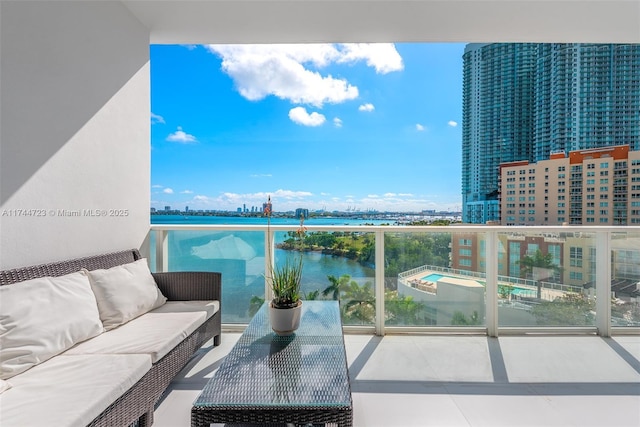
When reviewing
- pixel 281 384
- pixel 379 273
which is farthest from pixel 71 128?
pixel 379 273

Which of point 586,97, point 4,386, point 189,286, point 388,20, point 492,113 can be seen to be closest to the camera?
point 4,386

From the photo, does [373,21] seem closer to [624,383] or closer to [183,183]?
[624,383]

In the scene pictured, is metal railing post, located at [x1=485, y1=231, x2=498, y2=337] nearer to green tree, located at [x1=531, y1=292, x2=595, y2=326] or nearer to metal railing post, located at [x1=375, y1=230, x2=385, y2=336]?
green tree, located at [x1=531, y1=292, x2=595, y2=326]

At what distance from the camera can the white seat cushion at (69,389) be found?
103 cm

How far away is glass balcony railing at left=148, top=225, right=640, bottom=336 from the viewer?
114 inches

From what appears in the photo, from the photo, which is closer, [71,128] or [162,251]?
[71,128]

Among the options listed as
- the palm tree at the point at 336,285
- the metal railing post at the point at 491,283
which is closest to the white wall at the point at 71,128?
the palm tree at the point at 336,285

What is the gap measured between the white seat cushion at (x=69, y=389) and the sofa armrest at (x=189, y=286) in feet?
3.28

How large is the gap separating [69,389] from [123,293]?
0.91 metres

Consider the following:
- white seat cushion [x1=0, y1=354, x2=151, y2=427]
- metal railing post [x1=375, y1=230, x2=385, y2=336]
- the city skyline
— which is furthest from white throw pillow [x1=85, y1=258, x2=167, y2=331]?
metal railing post [x1=375, y1=230, x2=385, y2=336]

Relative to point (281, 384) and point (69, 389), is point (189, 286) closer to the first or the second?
point (69, 389)

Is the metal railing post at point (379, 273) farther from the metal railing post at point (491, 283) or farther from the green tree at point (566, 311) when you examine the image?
the green tree at point (566, 311)

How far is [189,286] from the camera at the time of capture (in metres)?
2.52

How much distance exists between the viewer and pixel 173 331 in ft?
6.09
